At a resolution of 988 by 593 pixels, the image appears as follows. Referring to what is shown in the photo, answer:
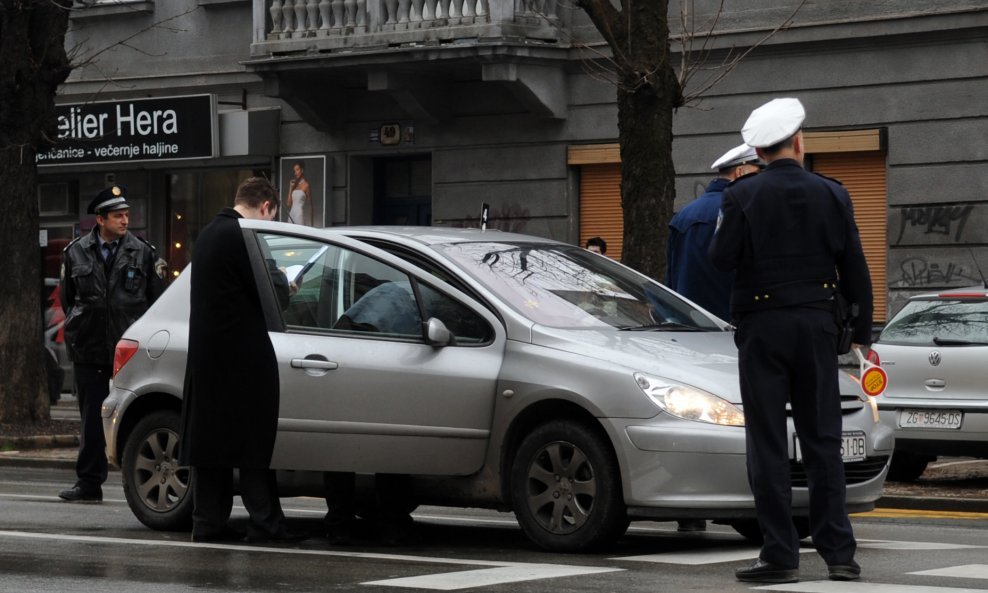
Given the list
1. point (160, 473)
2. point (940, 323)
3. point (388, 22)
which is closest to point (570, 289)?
point (160, 473)

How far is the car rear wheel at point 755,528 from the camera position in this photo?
357 inches

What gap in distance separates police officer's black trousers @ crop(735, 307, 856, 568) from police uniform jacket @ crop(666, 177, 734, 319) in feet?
11.2

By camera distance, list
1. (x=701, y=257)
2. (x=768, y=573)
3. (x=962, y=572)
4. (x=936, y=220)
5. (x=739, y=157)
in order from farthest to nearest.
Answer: (x=936, y=220) → (x=701, y=257) → (x=739, y=157) → (x=962, y=572) → (x=768, y=573)

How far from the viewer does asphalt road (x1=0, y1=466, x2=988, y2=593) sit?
7.34 metres

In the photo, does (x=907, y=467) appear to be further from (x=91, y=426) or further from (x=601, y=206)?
(x=601, y=206)

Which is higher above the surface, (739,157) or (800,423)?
(739,157)

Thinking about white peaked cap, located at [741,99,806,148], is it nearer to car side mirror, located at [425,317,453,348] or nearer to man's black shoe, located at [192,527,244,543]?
car side mirror, located at [425,317,453,348]

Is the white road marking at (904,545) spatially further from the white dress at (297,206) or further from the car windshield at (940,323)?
the white dress at (297,206)

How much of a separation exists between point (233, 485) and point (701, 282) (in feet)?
9.71

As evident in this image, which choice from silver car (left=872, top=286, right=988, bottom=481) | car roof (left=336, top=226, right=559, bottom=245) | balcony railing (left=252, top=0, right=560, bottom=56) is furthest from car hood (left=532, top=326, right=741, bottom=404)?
balcony railing (left=252, top=0, right=560, bottom=56)

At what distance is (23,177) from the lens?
61.5 ft

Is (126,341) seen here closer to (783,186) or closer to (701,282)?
(701,282)

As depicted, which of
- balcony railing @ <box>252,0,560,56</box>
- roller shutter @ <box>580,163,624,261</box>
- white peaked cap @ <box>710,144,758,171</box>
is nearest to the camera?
white peaked cap @ <box>710,144,758,171</box>

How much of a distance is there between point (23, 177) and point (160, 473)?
940 centimetres
